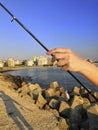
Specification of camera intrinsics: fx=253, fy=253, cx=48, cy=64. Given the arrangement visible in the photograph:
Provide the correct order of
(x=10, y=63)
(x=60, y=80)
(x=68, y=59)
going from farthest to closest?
(x=10, y=63)
(x=60, y=80)
(x=68, y=59)

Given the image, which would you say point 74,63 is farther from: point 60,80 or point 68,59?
point 60,80

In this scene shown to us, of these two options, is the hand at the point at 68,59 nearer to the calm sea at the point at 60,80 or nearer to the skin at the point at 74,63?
the skin at the point at 74,63

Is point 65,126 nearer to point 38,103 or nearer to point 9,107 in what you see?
point 9,107

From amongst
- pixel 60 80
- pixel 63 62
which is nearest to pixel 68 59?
pixel 63 62

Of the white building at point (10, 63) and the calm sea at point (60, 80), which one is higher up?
the white building at point (10, 63)

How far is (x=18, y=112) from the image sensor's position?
12.3m

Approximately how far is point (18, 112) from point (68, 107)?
9.59 feet

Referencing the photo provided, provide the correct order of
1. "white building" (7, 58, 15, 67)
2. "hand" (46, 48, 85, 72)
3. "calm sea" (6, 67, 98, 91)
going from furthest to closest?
"white building" (7, 58, 15, 67)
"calm sea" (6, 67, 98, 91)
"hand" (46, 48, 85, 72)

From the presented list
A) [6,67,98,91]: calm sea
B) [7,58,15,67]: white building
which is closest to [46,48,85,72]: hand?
[6,67,98,91]: calm sea

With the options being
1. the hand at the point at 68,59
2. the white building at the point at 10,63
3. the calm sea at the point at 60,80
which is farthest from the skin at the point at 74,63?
the white building at the point at 10,63

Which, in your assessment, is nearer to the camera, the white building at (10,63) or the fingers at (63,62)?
the fingers at (63,62)

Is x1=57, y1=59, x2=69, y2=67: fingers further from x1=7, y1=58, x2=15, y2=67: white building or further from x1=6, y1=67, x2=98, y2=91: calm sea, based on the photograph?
x1=7, y1=58, x2=15, y2=67: white building

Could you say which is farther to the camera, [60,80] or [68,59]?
[60,80]

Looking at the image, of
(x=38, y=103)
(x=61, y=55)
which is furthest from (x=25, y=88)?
(x=61, y=55)
